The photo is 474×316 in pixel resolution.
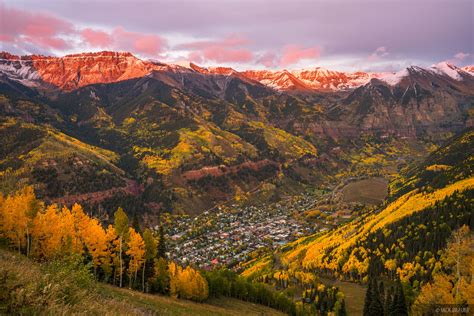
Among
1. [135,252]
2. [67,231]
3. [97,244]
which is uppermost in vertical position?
[67,231]

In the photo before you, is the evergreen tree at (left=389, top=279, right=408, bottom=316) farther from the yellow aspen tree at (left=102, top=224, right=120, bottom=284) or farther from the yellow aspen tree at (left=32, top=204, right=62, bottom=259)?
the yellow aspen tree at (left=32, top=204, right=62, bottom=259)

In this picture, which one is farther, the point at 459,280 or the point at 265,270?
the point at 265,270

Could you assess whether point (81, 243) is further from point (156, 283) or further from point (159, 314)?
point (159, 314)

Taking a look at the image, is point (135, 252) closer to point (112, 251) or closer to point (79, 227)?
point (112, 251)

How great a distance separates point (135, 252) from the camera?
62.0 meters

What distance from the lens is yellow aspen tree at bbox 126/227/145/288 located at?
62.1m

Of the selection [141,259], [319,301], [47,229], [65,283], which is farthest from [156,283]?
[319,301]

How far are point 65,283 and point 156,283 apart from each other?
6110cm

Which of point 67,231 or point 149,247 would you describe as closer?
point 67,231

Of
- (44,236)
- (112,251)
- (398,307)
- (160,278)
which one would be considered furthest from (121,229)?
(398,307)

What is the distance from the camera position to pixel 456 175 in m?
191

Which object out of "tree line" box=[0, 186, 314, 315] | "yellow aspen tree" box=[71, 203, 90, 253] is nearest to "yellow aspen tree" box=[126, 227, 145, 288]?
"tree line" box=[0, 186, 314, 315]

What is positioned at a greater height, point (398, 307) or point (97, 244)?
point (97, 244)

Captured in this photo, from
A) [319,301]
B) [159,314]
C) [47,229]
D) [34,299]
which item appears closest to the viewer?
[34,299]
